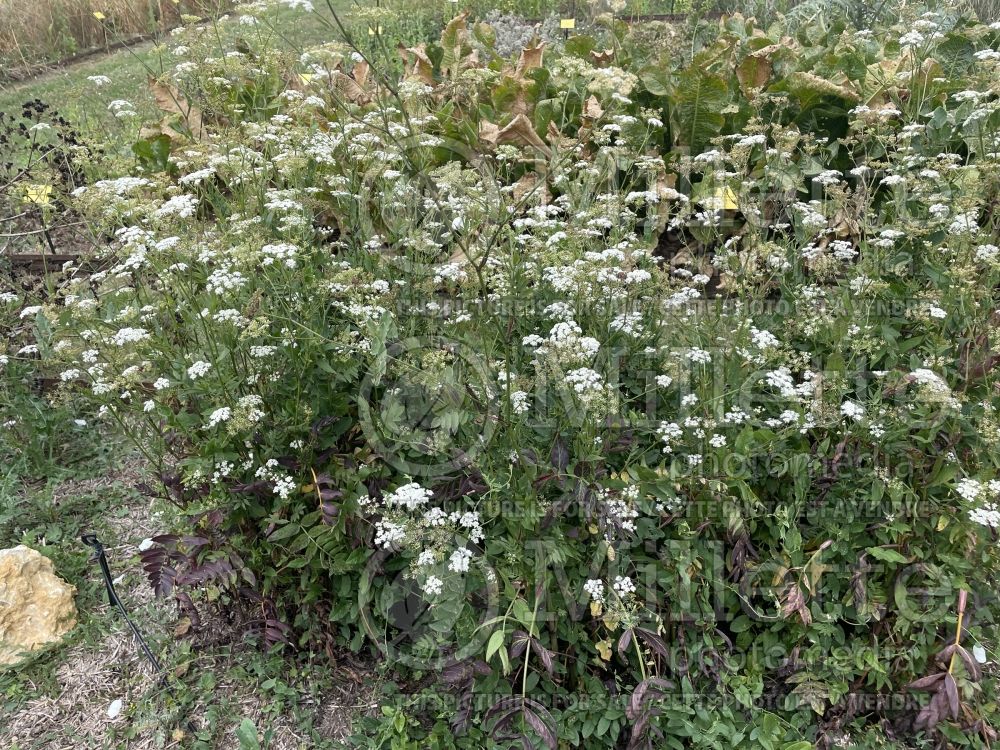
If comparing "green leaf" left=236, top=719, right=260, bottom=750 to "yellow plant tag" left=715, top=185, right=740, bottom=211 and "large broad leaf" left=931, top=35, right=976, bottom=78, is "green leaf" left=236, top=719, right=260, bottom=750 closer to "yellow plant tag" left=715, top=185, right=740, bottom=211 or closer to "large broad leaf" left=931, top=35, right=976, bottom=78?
"yellow plant tag" left=715, top=185, right=740, bottom=211

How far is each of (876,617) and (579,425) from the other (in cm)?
120

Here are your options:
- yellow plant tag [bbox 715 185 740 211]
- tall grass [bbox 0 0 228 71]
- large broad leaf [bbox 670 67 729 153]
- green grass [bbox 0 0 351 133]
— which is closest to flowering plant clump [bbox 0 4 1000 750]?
yellow plant tag [bbox 715 185 740 211]

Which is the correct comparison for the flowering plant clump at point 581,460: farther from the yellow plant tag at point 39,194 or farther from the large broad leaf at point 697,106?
the large broad leaf at point 697,106

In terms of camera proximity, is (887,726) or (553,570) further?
(887,726)

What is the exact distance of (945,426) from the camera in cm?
245

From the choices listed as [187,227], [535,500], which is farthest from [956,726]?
[187,227]

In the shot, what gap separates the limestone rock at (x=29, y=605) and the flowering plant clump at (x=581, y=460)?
820 mm

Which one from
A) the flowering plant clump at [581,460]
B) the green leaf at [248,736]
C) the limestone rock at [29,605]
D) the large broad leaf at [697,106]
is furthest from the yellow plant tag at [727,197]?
the limestone rock at [29,605]

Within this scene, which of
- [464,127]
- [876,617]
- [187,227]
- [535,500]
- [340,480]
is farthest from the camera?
[464,127]

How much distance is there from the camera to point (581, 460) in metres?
2.38

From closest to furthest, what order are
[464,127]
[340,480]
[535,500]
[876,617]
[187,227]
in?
[535,500] < [876,617] < [340,480] < [187,227] < [464,127]

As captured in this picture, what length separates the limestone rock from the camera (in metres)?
2.95

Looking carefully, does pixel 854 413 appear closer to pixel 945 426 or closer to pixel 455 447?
pixel 945 426

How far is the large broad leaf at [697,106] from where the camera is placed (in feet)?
13.7
